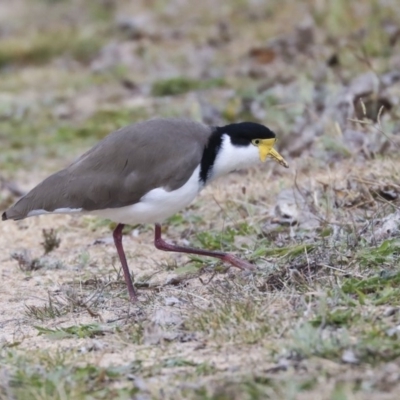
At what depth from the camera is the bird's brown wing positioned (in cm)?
516

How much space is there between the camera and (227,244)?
601cm

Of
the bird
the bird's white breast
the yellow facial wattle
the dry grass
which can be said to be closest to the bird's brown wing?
the bird

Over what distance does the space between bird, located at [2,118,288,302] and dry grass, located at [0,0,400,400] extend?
0.46 m

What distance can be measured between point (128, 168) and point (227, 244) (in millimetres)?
1058

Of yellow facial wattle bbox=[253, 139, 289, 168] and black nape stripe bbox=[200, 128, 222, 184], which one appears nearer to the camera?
black nape stripe bbox=[200, 128, 222, 184]

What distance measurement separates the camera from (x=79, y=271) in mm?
6078

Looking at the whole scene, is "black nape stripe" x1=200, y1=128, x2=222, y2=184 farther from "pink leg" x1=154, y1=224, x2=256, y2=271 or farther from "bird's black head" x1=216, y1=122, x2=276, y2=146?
"pink leg" x1=154, y1=224, x2=256, y2=271

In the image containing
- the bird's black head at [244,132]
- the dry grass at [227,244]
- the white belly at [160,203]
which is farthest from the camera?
the bird's black head at [244,132]

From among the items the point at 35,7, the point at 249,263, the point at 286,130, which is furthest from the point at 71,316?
the point at 35,7

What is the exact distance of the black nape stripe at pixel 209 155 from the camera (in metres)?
5.24

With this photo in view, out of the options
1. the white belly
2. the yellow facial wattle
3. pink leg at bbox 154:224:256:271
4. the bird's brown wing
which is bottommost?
pink leg at bbox 154:224:256:271

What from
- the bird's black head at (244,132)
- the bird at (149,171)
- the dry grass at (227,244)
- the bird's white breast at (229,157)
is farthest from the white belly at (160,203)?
the dry grass at (227,244)

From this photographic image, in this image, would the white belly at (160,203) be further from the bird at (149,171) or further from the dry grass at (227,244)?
the dry grass at (227,244)

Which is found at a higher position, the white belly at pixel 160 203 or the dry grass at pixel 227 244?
the white belly at pixel 160 203
